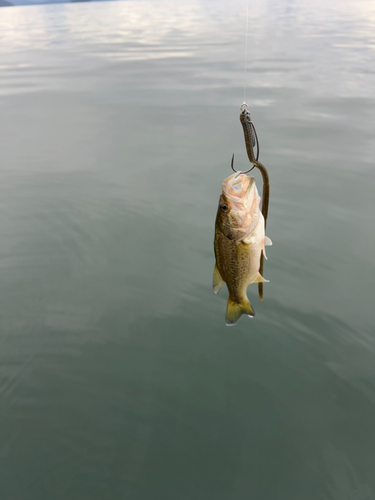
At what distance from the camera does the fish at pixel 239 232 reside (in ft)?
6.84

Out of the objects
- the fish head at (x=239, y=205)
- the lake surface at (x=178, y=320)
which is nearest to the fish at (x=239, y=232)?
the fish head at (x=239, y=205)

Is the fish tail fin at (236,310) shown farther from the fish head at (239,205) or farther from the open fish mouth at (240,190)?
the open fish mouth at (240,190)

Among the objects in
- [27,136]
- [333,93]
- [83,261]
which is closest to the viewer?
[83,261]

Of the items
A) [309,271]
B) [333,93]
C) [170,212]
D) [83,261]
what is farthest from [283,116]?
[83,261]

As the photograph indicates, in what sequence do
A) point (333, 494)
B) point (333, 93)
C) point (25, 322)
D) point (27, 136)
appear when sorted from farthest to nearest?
1. point (333, 93)
2. point (27, 136)
3. point (25, 322)
4. point (333, 494)

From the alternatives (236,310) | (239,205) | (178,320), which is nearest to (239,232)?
(239,205)

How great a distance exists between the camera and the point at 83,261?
5480mm

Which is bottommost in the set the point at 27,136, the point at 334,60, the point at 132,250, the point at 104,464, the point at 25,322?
the point at 104,464

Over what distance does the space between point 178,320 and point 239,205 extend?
2681 millimetres

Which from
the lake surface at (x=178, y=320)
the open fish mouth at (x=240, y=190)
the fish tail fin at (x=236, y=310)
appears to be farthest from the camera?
the lake surface at (x=178, y=320)

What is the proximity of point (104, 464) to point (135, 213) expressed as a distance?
3.87 meters

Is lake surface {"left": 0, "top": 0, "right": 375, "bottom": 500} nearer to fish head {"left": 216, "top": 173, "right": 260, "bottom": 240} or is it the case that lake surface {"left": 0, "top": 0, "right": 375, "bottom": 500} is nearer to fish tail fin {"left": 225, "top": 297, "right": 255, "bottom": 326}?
fish tail fin {"left": 225, "top": 297, "right": 255, "bottom": 326}

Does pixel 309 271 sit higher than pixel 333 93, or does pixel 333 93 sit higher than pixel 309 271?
pixel 333 93

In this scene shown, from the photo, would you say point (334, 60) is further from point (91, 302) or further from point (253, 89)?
point (91, 302)
